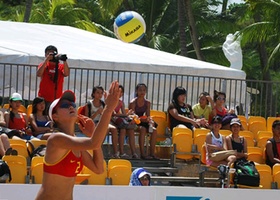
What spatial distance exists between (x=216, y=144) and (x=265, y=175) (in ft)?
3.36

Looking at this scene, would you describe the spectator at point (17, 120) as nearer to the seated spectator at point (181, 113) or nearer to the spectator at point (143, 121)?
the spectator at point (143, 121)

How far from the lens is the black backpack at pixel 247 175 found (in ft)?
41.8

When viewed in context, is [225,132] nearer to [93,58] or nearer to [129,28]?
[129,28]

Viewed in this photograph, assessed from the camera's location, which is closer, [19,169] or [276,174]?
[19,169]

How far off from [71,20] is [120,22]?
20298 mm

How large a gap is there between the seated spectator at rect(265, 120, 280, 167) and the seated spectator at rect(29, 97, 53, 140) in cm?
368

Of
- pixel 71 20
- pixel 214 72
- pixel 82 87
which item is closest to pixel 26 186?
pixel 82 87

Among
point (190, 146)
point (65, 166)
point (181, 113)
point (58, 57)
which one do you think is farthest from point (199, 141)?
point (65, 166)

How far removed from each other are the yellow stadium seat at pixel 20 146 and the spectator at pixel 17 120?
638 millimetres

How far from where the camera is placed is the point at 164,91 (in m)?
16.5

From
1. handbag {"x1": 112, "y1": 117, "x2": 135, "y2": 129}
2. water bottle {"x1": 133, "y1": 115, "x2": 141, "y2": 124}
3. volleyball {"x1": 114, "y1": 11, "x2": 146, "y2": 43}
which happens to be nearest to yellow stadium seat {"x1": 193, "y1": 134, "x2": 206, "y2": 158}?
water bottle {"x1": 133, "y1": 115, "x2": 141, "y2": 124}

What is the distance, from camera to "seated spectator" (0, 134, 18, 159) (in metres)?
11.6

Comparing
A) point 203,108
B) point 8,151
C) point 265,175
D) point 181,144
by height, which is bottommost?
point 265,175

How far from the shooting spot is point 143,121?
1407 centimetres
